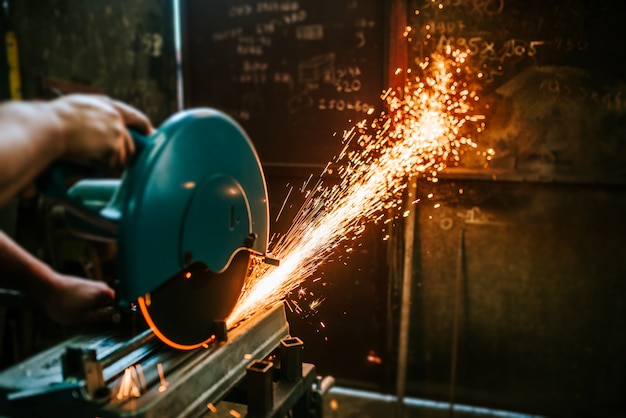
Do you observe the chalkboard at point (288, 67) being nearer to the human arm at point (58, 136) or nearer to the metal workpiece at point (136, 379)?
the metal workpiece at point (136, 379)

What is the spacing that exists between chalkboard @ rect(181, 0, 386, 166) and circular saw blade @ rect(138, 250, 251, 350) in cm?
199

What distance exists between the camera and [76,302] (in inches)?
59.9

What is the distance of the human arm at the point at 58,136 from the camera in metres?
0.85

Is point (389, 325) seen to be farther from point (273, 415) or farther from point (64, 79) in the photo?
point (64, 79)

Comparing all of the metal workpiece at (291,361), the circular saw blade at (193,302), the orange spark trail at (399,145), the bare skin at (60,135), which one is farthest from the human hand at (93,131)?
the orange spark trail at (399,145)

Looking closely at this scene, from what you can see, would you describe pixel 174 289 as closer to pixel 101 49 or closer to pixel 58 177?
pixel 58 177

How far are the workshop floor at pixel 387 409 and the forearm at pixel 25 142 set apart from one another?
3036 millimetres

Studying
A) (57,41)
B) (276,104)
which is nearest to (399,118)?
(276,104)

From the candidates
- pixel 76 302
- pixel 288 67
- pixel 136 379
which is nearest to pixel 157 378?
pixel 136 379

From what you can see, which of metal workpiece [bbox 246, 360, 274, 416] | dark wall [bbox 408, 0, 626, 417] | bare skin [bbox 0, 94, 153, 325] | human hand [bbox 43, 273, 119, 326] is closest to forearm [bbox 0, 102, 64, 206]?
bare skin [bbox 0, 94, 153, 325]

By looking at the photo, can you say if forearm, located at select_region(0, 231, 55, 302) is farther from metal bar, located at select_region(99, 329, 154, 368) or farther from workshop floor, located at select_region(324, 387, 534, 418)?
workshop floor, located at select_region(324, 387, 534, 418)

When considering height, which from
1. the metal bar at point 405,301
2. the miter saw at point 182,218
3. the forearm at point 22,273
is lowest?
the metal bar at point 405,301

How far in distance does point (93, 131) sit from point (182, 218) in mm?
281

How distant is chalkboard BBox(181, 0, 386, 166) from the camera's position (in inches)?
126
